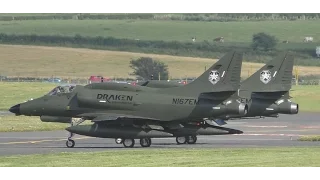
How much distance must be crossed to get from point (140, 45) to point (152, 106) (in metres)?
68.3

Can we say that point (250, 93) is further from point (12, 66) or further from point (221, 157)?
point (12, 66)

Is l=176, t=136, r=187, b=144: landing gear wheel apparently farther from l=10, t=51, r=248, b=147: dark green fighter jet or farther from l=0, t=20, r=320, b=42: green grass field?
l=0, t=20, r=320, b=42: green grass field

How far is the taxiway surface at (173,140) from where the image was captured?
2864 centimetres

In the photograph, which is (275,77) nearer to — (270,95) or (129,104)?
(270,95)

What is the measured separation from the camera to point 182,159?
20578mm

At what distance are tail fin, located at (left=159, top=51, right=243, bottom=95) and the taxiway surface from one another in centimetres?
200

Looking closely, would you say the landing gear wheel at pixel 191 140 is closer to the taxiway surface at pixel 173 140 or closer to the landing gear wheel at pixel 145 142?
the taxiway surface at pixel 173 140

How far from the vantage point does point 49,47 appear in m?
95.1

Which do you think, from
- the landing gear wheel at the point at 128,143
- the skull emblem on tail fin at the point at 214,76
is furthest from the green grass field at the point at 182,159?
the skull emblem on tail fin at the point at 214,76

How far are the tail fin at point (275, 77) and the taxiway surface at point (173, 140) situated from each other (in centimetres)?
209

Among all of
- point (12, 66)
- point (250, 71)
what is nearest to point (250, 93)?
point (250, 71)

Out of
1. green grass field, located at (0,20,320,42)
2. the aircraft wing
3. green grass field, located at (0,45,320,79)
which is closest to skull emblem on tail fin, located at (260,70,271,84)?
the aircraft wing
